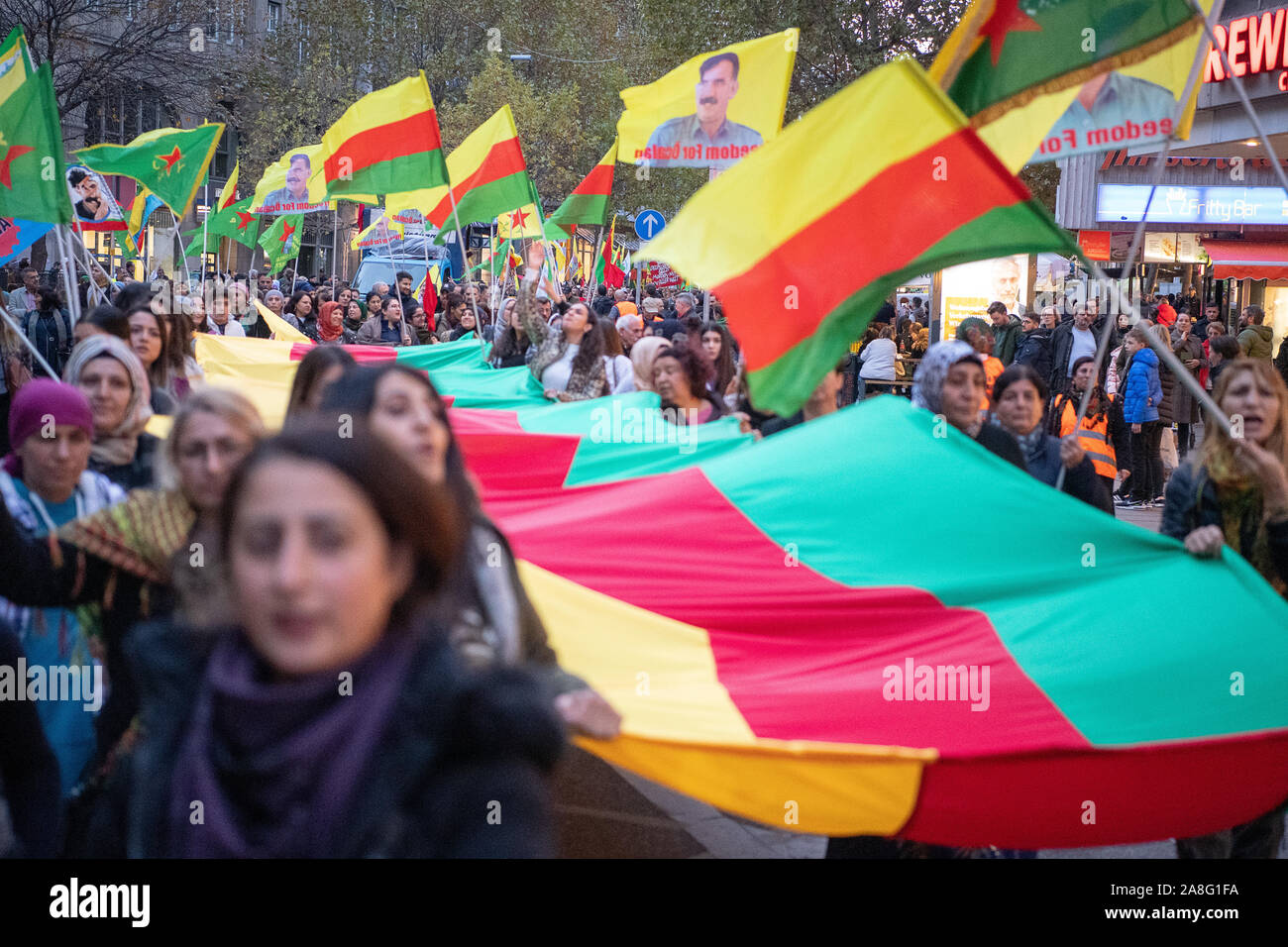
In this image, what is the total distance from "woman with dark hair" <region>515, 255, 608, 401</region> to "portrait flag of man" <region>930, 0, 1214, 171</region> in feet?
17.2

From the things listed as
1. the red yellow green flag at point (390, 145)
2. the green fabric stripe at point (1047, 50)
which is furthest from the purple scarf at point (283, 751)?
the red yellow green flag at point (390, 145)

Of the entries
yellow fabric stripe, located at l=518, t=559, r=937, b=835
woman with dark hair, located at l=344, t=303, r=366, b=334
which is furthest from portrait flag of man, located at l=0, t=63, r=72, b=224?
woman with dark hair, located at l=344, t=303, r=366, b=334

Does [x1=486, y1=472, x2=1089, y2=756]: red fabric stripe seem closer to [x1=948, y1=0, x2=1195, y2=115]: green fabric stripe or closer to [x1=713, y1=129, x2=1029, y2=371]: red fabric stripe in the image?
[x1=713, y1=129, x2=1029, y2=371]: red fabric stripe

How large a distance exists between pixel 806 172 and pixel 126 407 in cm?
240

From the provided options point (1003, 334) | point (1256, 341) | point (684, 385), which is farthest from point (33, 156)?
point (1256, 341)

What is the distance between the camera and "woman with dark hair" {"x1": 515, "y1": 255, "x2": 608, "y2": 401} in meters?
10.5

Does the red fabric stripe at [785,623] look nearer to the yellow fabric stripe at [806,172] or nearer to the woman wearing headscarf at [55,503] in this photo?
the yellow fabric stripe at [806,172]

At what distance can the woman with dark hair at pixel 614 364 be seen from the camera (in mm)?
10599

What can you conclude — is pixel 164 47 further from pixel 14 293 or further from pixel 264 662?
pixel 264 662

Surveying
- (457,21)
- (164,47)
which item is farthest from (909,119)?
(457,21)

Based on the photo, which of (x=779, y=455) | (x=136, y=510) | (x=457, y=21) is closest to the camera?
(x=136, y=510)

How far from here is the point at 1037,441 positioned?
610cm

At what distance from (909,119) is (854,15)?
2501 centimetres

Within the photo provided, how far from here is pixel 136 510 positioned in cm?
339
